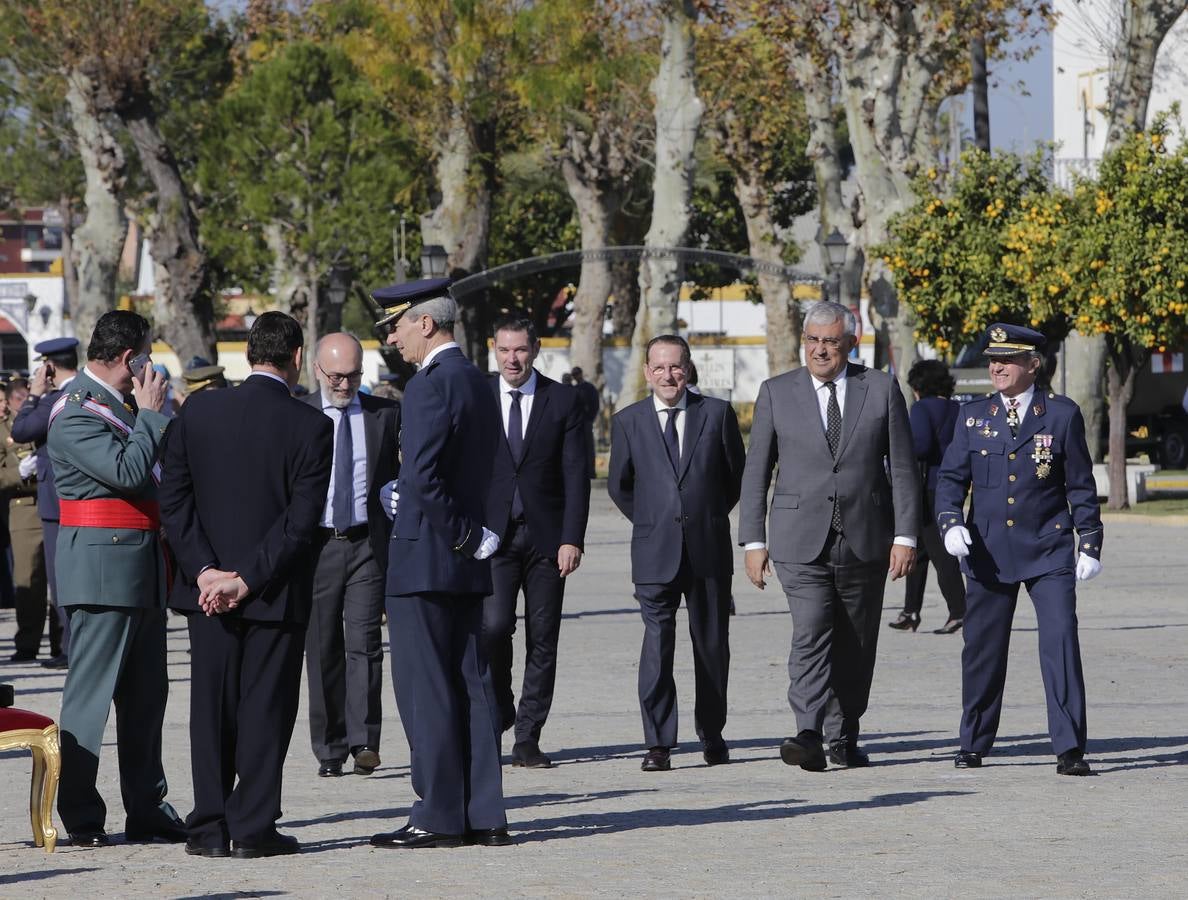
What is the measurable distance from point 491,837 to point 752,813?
3.77 feet

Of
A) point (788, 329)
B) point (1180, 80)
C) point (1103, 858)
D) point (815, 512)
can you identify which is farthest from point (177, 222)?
point (1180, 80)

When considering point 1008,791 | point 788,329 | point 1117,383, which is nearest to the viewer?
point 1008,791

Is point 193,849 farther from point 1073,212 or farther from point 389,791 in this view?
point 1073,212

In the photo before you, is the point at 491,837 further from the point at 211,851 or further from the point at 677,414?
the point at 677,414

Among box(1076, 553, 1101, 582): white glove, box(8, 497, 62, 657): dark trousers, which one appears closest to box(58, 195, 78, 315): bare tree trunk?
box(8, 497, 62, 657): dark trousers

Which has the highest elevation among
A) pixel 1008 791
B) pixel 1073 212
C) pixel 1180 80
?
pixel 1180 80

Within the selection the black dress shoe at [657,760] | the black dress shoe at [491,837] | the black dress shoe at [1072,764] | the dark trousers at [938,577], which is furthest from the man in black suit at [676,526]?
the dark trousers at [938,577]

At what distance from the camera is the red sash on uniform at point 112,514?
7359 millimetres

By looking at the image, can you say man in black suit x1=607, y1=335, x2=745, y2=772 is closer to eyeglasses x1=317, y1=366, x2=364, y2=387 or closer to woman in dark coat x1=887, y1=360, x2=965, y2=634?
eyeglasses x1=317, y1=366, x2=364, y2=387

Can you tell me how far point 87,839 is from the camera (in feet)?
23.7

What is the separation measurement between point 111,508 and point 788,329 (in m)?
44.3

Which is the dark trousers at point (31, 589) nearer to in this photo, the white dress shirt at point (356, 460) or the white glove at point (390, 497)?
the white dress shirt at point (356, 460)

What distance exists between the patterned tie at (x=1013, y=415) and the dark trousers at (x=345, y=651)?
280cm

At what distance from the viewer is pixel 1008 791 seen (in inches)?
326
